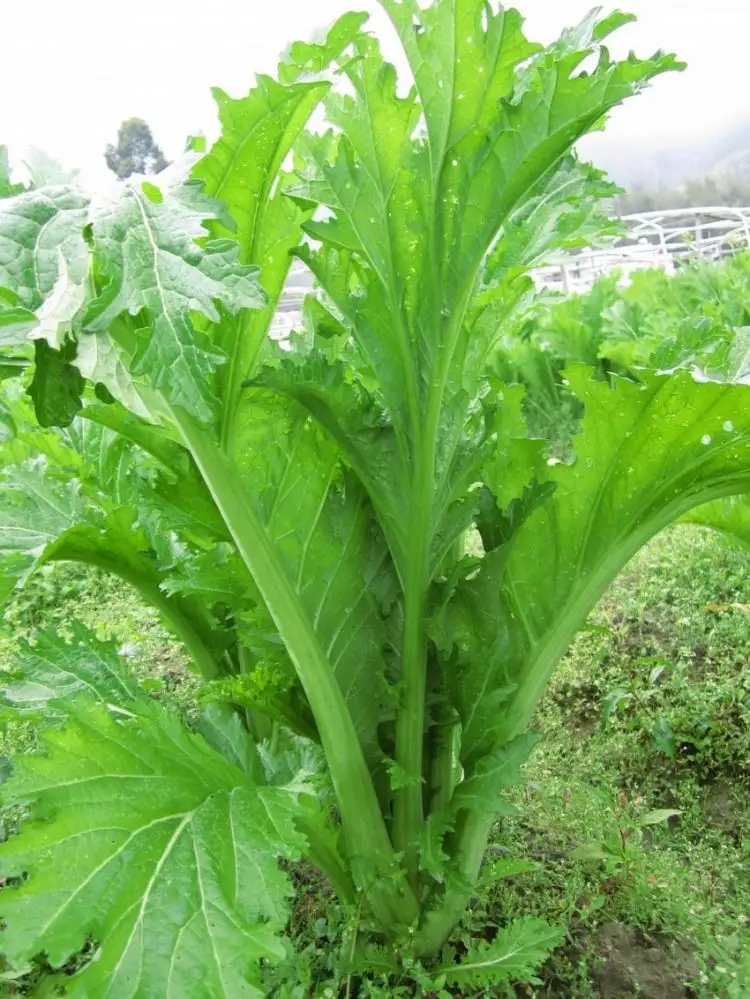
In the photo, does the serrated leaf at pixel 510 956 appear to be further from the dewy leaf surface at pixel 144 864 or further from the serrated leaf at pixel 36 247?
the serrated leaf at pixel 36 247

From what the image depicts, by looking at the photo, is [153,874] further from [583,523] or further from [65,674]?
[583,523]

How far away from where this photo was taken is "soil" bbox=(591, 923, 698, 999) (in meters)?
0.97

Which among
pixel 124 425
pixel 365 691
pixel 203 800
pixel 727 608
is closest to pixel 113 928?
pixel 203 800

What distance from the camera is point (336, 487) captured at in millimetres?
974

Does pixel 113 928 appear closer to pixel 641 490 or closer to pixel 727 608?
pixel 641 490

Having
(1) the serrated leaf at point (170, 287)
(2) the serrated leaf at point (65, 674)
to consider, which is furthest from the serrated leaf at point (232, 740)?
(1) the serrated leaf at point (170, 287)

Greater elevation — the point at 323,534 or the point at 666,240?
the point at 666,240

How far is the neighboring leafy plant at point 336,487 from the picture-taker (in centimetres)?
65

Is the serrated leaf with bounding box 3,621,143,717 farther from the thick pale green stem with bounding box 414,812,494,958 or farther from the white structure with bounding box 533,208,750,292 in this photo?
the white structure with bounding box 533,208,750,292

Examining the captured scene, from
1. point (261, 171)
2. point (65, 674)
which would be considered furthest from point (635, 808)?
point (261, 171)

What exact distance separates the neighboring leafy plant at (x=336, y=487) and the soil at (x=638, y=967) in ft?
0.55

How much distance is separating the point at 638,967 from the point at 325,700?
486 millimetres

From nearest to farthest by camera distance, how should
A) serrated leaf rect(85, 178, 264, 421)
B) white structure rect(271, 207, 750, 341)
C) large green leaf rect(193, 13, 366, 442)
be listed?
serrated leaf rect(85, 178, 264, 421), large green leaf rect(193, 13, 366, 442), white structure rect(271, 207, 750, 341)

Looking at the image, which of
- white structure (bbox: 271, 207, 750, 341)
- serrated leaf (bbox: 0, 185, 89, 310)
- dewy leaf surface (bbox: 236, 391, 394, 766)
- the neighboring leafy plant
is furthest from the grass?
white structure (bbox: 271, 207, 750, 341)
